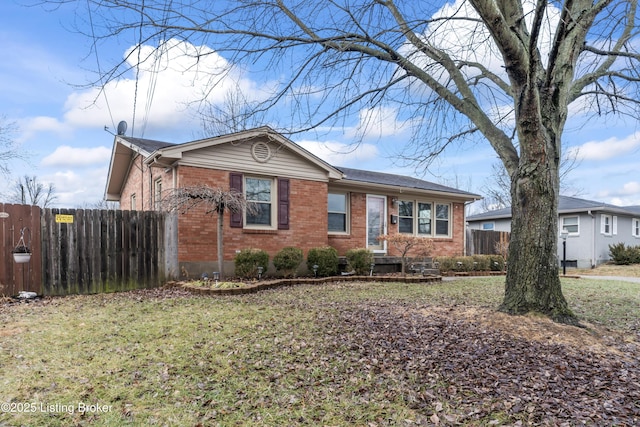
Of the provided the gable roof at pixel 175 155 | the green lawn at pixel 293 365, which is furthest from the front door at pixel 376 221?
the green lawn at pixel 293 365

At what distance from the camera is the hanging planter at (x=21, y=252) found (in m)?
7.36

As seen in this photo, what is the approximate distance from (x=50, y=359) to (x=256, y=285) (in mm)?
4995

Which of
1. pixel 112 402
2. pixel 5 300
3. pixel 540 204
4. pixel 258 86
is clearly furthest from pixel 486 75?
pixel 5 300

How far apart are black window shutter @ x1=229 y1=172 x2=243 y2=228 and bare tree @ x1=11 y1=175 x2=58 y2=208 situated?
30311 mm

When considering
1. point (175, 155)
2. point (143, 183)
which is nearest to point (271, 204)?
point (175, 155)

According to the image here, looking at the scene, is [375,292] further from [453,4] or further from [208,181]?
[453,4]

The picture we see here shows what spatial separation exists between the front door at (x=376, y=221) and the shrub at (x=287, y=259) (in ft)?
13.5

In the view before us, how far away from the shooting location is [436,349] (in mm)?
4547

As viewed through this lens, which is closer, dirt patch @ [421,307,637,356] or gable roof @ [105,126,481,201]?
dirt patch @ [421,307,637,356]

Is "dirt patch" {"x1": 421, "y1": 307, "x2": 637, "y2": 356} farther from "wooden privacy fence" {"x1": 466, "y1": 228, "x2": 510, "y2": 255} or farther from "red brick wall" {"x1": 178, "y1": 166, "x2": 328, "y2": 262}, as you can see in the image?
"wooden privacy fence" {"x1": 466, "y1": 228, "x2": 510, "y2": 255}

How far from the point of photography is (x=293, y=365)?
4125 mm

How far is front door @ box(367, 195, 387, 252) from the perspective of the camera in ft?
47.2

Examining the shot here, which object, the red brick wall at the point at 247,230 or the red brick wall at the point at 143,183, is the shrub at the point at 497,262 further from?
the red brick wall at the point at 143,183

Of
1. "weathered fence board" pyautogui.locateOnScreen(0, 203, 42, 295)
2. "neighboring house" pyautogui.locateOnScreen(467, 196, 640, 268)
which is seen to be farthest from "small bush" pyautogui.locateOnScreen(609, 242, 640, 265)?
"weathered fence board" pyautogui.locateOnScreen(0, 203, 42, 295)
